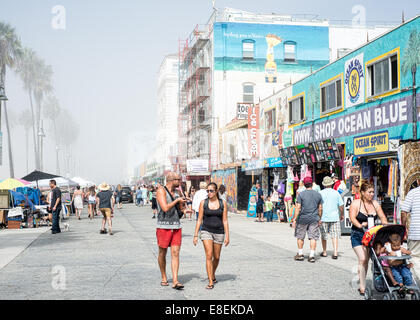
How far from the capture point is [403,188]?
14.0 m

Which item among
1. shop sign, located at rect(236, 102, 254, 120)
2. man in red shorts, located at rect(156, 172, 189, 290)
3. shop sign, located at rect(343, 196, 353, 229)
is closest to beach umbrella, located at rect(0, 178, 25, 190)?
shop sign, located at rect(236, 102, 254, 120)

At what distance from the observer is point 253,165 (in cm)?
2742

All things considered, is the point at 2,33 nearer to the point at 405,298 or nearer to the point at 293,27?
the point at 293,27

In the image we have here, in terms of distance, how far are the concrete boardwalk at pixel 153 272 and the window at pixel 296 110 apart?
31.2ft

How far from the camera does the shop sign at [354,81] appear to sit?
18141 millimetres

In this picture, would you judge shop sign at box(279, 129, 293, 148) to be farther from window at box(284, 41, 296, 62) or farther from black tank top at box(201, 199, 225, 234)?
window at box(284, 41, 296, 62)

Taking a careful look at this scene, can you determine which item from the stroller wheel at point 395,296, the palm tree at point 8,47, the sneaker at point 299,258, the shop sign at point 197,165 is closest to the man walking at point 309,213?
the sneaker at point 299,258

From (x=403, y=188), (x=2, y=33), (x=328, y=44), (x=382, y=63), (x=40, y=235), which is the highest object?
(x=2, y=33)

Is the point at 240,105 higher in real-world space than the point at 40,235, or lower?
higher

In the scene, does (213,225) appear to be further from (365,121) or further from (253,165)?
(253,165)

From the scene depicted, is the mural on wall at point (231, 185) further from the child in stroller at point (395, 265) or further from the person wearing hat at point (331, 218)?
the child in stroller at point (395, 265)

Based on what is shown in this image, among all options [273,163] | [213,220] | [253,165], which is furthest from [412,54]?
[253,165]

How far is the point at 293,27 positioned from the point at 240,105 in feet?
41.3
